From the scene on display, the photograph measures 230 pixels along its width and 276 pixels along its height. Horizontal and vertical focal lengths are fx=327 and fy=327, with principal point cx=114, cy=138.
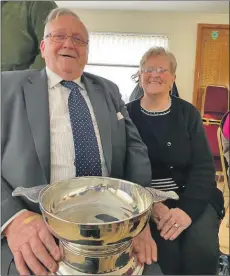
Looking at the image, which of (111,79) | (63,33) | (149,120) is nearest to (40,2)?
(63,33)

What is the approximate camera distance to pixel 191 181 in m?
0.70

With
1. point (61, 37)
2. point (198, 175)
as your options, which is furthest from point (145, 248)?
point (61, 37)

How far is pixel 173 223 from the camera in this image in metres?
0.67

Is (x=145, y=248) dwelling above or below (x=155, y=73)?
below

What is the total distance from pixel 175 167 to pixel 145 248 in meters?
0.17

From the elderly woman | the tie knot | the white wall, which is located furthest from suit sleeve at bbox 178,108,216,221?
the tie knot

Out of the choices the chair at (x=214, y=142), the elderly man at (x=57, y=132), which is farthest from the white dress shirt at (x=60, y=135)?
the chair at (x=214, y=142)

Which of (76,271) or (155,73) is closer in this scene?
(76,271)

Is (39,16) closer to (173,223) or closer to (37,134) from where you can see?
(37,134)

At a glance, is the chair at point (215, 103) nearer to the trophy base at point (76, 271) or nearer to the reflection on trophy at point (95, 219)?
the reflection on trophy at point (95, 219)

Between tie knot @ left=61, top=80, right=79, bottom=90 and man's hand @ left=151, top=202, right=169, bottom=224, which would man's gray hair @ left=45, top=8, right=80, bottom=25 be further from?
man's hand @ left=151, top=202, right=169, bottom=224

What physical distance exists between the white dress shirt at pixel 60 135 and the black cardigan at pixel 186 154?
0.40 feet

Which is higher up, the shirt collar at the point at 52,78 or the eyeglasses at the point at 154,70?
the eyeglasses at the point at 154,70

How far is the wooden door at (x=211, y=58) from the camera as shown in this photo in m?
Result: 0.63
